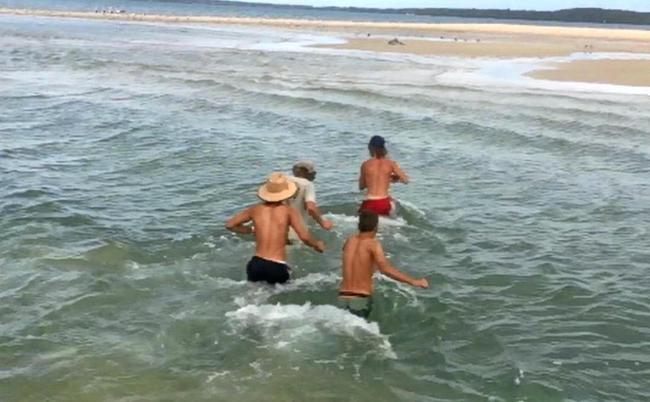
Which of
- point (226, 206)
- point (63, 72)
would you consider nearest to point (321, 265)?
point (226, 206)

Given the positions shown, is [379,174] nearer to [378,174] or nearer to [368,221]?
[378,174]

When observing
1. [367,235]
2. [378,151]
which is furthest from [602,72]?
[367,235]

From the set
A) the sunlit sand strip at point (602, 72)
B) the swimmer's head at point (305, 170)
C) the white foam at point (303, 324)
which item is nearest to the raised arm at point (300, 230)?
the white foam at point (303, 324)

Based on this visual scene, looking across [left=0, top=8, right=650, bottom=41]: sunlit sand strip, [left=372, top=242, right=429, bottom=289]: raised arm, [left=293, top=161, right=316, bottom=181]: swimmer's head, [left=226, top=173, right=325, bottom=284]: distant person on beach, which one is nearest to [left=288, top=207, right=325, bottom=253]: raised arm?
[left=226, top=173, right=325, bottom=284]: distant person on beach

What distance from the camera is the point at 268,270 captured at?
9109 mm

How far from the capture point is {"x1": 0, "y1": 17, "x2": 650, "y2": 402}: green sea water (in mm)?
7910

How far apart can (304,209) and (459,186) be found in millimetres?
6640

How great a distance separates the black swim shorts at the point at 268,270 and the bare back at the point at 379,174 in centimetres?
346

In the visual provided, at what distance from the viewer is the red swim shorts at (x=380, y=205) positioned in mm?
12492

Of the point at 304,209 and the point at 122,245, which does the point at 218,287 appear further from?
the point at 122,245

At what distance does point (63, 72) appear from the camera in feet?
121

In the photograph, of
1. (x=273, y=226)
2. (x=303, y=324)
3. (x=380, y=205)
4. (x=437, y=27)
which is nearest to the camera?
(x=303, y=324)

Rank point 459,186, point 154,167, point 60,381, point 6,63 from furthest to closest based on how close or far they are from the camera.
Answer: point 6,63
point 154,167
point 459,186
point 60,381

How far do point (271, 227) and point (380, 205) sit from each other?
396 centimetres
